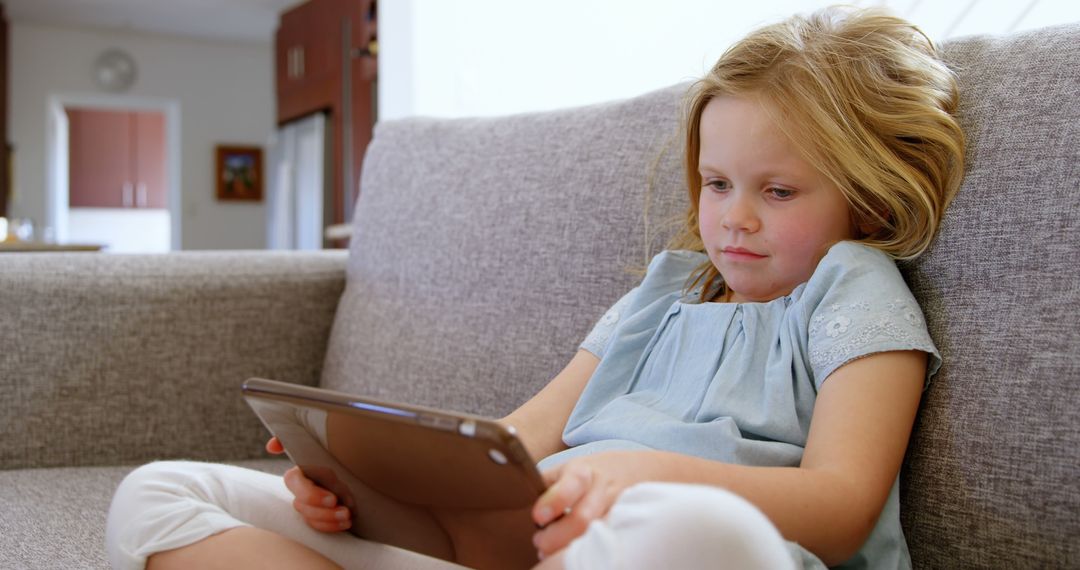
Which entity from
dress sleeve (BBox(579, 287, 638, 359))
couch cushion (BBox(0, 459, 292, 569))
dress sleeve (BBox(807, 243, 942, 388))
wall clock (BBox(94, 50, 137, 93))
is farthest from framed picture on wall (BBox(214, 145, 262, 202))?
dress sleeve (BBox(807, 243, 942, 388))

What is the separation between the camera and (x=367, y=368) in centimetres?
154

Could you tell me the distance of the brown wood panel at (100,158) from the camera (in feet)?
31.8

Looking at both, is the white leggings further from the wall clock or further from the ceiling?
the wall clock

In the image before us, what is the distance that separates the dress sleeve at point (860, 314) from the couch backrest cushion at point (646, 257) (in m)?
0.05

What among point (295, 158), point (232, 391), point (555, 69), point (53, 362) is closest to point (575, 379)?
point (232, 391)

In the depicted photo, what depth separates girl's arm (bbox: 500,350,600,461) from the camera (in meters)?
1.02

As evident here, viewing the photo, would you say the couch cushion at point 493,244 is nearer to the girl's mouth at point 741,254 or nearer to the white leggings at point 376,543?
the girl's mouth at point 741,254

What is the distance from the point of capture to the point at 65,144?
30.7 ft

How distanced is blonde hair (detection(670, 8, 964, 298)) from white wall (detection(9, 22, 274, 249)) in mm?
8536

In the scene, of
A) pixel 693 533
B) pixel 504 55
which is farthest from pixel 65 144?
pixel 693 533

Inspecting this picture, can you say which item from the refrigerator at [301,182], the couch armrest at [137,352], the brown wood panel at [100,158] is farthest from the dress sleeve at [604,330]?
the brown wood panel at [100,158]

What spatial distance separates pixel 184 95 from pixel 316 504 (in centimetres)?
880

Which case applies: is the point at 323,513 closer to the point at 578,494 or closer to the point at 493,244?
the point at 578,494

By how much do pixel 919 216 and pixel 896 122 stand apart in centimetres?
9
